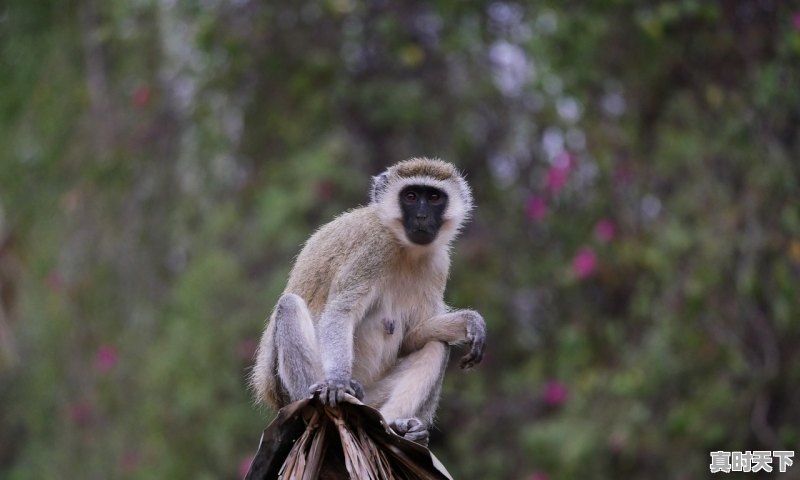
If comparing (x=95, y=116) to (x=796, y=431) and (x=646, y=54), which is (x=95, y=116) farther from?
(x=796, y=431)

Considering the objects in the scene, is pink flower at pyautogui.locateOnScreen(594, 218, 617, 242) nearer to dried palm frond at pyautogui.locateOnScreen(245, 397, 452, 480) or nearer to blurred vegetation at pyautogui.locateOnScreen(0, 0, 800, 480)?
blurred vegetation at pyautogui.locateOnScreen(0, 0, 800, 480)

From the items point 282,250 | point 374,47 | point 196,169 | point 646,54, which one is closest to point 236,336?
point 282,250

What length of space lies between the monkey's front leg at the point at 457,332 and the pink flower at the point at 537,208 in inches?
159

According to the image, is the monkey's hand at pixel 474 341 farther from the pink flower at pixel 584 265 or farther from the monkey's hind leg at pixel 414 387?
the pink flower at pixel 584 265

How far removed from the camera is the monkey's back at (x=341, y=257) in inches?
216

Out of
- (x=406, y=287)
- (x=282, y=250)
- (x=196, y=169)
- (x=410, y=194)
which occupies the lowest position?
(x=406, y=287)

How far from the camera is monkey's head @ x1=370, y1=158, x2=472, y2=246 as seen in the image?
557cm

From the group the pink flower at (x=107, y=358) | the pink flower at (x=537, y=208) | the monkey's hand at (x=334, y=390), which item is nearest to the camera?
the monkey's hand at (x=334, y=390)

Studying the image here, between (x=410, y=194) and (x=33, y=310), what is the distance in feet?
22.7

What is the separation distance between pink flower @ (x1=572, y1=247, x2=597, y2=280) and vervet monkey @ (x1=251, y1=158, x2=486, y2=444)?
310 centimetres

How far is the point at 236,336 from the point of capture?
9234 millimetres

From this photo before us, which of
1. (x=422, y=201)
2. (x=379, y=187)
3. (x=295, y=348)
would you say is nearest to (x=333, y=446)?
(x=295, y=348)

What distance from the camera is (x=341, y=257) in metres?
5.51

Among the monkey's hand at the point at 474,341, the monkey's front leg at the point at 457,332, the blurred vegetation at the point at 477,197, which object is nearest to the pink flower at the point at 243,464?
the blurred vegetation at the point at 477,197
